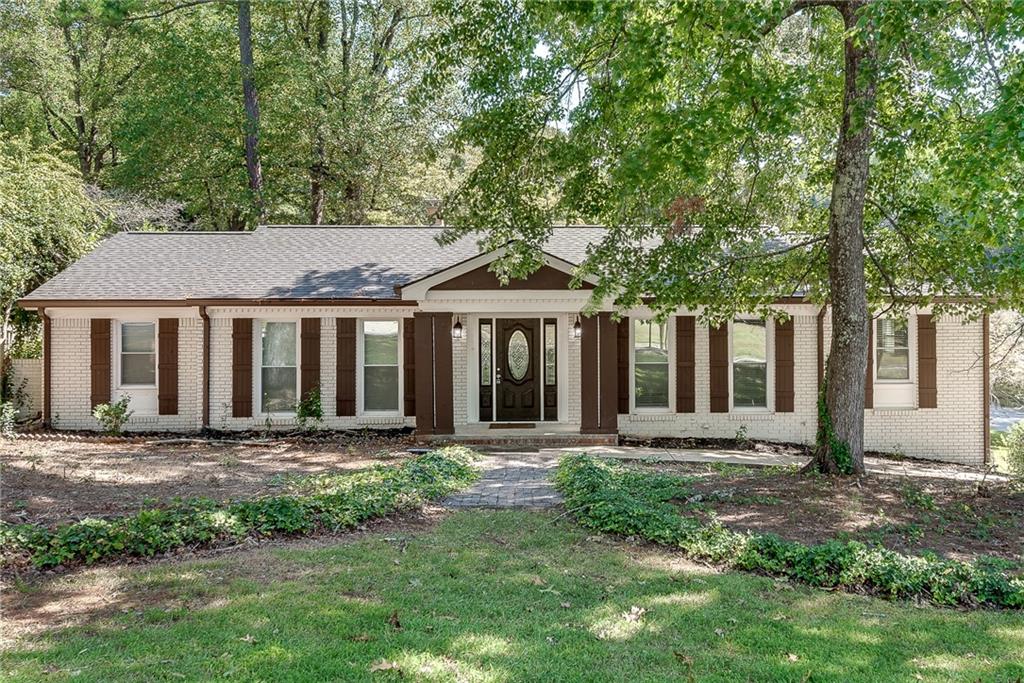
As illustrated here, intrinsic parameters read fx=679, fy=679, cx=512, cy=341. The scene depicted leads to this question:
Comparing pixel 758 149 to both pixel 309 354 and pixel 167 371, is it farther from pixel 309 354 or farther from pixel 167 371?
pixel 167 371

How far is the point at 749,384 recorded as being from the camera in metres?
13.5

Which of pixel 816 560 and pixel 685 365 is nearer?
pixel 816 560

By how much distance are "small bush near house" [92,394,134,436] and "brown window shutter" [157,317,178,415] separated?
62cm

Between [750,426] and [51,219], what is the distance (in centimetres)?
1600

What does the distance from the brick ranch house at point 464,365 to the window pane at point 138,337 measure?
4cm

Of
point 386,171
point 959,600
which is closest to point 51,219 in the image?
point 386,171

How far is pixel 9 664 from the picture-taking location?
368cm

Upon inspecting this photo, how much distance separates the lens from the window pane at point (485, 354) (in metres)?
13.2

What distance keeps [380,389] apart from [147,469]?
511cm

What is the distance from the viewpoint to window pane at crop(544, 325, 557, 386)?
1323cm

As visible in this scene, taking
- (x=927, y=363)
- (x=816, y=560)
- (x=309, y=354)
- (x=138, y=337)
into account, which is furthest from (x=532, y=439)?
(x=138, y=337)

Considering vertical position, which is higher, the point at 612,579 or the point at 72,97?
the point at 72,97

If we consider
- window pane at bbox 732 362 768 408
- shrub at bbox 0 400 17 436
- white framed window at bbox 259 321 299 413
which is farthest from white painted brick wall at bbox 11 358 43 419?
window pane at bbox 732 362 768 408

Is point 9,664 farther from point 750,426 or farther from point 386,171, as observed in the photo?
point 386,171
